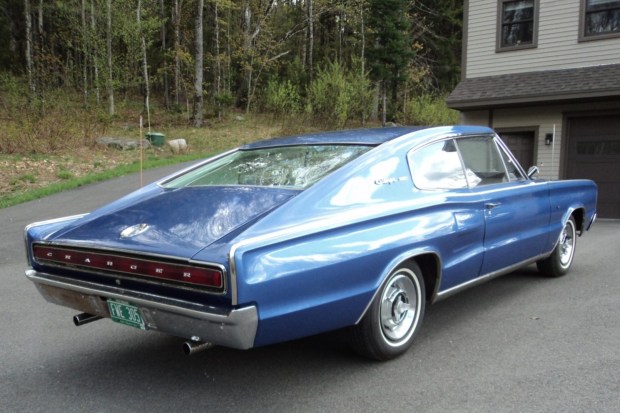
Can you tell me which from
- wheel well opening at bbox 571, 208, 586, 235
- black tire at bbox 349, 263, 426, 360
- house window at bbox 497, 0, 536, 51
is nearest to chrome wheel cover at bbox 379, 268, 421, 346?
black tire at bbox 349, 263, 426, 360

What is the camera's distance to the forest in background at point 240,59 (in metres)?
24.8

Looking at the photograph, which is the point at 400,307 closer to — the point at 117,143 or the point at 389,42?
the point at 117,143

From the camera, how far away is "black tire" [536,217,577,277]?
5590 mm

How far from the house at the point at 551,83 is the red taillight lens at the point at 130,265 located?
11.1 m

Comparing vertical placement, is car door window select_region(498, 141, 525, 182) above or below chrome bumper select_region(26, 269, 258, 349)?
above

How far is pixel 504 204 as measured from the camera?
445cm

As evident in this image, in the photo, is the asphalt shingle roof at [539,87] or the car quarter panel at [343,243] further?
the asphalt shingle roof at [539,87]

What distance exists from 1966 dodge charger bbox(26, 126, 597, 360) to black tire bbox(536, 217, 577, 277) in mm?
1175

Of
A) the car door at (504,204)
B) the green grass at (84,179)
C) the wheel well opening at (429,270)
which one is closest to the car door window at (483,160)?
the car door at (504,204)

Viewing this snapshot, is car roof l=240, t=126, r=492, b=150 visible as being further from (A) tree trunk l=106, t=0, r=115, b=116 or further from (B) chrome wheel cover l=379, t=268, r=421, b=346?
(A) tree trunk l=106, t=0, r=115, b=116

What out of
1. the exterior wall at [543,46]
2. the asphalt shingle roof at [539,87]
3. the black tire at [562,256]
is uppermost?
the exterior wall at [543,46]

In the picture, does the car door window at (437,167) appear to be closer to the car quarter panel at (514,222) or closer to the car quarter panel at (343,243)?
the car quarter panel at (343,243)

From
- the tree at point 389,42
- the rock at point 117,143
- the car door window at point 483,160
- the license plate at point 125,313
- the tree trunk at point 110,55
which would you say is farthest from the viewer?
the tree at point 389,42

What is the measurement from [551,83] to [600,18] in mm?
1948
